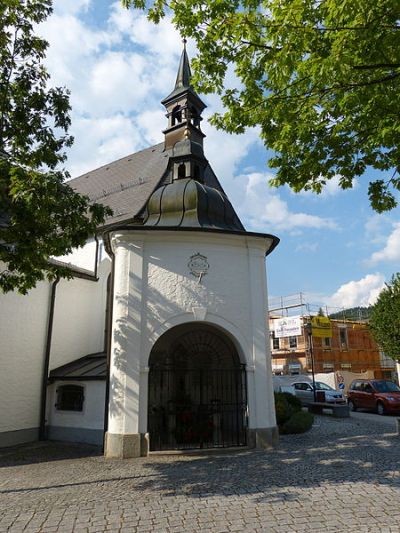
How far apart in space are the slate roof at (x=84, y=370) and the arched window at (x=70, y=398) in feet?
1.08

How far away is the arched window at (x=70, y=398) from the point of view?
12.3 metres

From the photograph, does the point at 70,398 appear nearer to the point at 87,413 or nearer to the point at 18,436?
the point at 87,413

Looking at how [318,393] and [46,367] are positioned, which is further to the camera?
[318,393]

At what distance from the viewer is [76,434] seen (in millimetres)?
11875

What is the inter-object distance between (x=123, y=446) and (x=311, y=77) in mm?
8456

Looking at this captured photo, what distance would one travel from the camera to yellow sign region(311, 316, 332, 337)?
116ft

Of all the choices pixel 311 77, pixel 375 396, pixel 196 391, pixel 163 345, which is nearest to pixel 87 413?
pixel 163 345

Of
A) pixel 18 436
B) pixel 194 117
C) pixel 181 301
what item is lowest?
pixel 18 436

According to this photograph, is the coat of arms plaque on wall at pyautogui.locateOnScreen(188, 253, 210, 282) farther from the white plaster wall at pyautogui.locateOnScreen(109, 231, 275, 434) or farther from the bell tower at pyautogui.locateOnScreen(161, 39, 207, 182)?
the bell tower at pyautogui.locateOnScreen(161, 39, 207, 182)

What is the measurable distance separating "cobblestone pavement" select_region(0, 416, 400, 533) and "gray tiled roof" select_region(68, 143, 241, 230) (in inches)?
334

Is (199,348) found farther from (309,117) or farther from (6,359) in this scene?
(309,117)

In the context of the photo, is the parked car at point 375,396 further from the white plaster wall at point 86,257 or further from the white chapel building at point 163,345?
the white plaster wall at point 86,257

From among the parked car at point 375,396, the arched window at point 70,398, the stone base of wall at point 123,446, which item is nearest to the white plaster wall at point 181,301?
the stone base of wall at point 123,446

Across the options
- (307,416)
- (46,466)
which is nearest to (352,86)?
(46,466)
